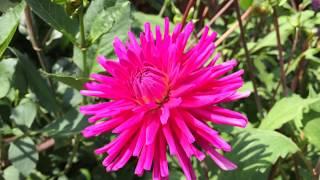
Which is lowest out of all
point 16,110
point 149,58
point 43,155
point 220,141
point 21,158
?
point 43,155

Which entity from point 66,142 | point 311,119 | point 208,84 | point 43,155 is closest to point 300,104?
point 311,119

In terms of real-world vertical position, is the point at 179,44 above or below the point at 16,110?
above

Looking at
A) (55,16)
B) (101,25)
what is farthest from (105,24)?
(55,16)

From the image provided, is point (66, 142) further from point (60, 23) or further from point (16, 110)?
point (60, 23)

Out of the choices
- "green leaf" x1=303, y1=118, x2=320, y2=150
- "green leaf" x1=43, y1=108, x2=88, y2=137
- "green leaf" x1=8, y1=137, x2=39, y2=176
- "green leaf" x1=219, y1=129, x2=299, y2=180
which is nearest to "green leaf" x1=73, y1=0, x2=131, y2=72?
"green leaf" x1=43, y1=108, x2=88, y2=137

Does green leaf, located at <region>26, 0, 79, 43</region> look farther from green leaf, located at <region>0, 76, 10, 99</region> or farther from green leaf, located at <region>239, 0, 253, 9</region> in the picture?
green leaf, located at <region>239, 0, 253, 9</region>

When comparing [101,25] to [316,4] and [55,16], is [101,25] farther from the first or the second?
[316,4]
